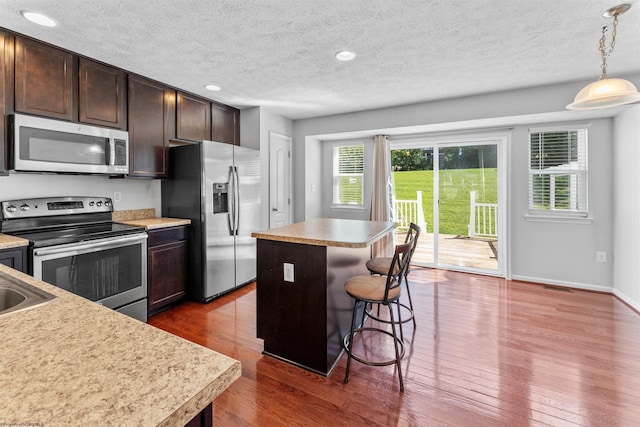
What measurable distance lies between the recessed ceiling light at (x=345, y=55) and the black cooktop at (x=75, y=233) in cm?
242

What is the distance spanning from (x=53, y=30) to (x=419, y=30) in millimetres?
2734

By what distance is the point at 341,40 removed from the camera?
2.44m

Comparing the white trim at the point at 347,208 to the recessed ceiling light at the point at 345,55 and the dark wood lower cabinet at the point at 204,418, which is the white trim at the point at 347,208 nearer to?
the recessed ceiling light at the point at 345,55

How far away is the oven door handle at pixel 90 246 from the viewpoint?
87.1 inches

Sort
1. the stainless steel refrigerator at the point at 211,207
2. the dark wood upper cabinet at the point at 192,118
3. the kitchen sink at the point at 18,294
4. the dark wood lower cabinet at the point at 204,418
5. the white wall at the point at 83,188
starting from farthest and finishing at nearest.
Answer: the dark wood upper cabinet at the point at 192,118, the stainless steel refrigerator at the point at 211,207, the white wall at the point at 83,188, the kitchen sink at the point at 18,294, the dark wood lower cabinet at the point at 204,418

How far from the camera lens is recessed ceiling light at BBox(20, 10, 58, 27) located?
2072 mm

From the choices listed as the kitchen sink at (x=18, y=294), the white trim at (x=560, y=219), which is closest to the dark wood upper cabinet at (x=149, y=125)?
the kitchen sink at (x=18, y=294)

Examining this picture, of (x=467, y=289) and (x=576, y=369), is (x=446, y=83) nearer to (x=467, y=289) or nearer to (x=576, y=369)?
(x=467, y=289)

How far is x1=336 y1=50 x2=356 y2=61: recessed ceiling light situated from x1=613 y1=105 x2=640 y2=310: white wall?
2.95 m

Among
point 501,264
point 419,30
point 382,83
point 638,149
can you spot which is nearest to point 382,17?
point 419,30

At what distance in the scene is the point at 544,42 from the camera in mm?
2473

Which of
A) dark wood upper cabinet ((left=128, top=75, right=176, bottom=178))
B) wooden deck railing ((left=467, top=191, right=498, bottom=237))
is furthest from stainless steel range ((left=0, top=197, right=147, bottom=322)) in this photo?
wooden deck railing ((left=467, top=191, right=498, bottom=237))

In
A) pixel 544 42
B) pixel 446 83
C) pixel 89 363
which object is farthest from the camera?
pixel 446 83

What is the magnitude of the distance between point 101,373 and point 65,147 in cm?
274
